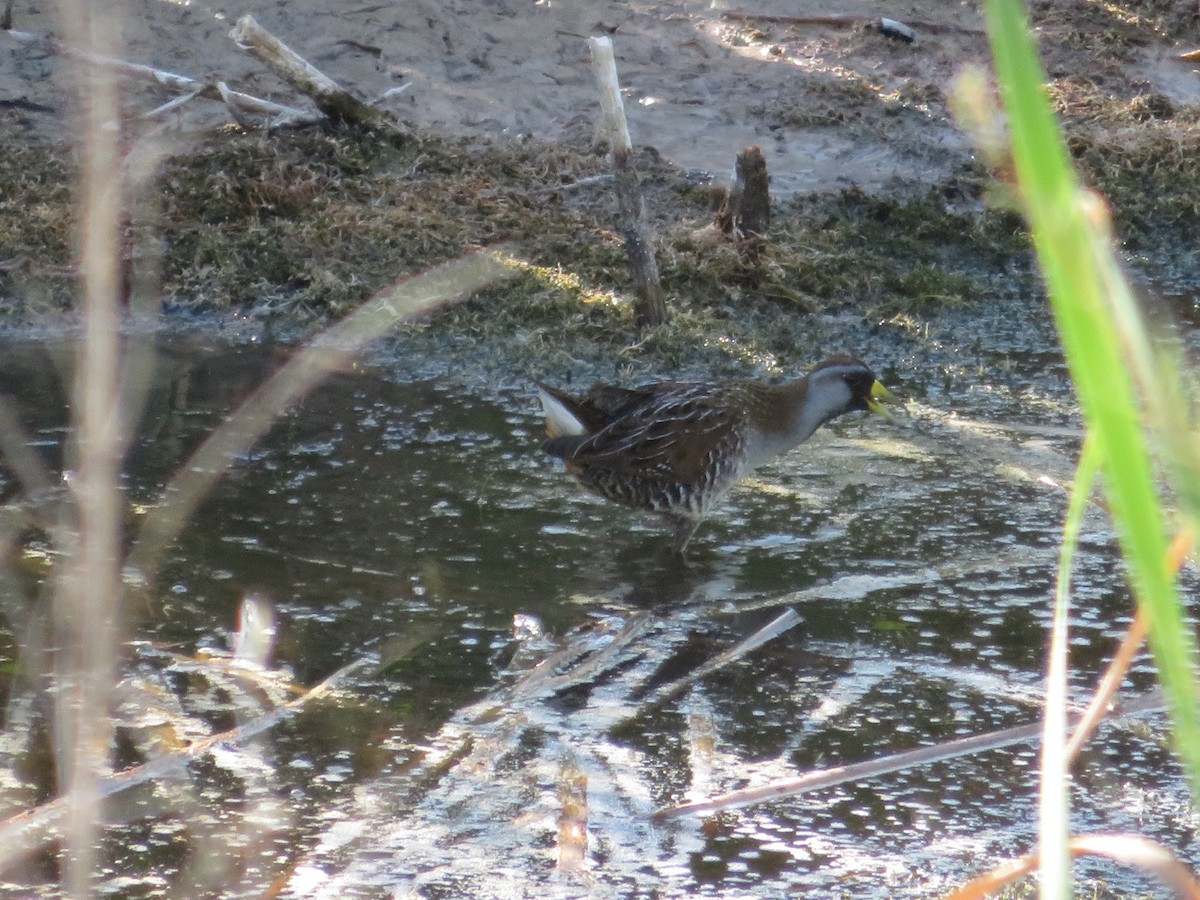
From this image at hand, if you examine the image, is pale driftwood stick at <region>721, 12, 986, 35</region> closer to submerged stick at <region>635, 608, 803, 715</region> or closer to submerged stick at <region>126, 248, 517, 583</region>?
submerged stick at <region>126, 248, 517, 583</region>

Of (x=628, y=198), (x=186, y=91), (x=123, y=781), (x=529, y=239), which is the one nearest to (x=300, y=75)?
(x=186, y=91)

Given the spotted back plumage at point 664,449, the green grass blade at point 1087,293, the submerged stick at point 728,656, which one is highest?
the green grass blade at point 1087,293

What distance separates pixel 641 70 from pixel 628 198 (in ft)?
10.3

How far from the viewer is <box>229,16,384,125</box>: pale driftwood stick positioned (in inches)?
279

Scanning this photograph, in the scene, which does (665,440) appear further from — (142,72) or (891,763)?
(142,72)

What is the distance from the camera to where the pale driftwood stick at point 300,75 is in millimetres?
7078

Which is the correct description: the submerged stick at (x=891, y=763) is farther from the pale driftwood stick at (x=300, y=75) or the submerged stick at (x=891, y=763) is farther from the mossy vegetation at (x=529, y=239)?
the pale driftwood stick at (x=300, y=75)

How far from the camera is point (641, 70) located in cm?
901

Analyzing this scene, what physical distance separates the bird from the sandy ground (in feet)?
10.9

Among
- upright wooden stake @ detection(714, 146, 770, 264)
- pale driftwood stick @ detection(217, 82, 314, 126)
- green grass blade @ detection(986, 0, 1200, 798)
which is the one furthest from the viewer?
pale driftwood stick @ detection(217, 82, 314, 126)

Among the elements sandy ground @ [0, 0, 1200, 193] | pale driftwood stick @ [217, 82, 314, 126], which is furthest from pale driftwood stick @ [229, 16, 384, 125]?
sandy ground @ [0, 0, 1200, 193]

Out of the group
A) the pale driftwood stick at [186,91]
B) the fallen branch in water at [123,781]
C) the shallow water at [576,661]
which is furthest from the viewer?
the pale driftwood stick at [186,91]

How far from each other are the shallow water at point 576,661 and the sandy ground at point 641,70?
2764 millimetres

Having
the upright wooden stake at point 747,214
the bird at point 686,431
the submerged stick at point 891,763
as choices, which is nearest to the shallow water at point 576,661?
the bird at point 686,431
